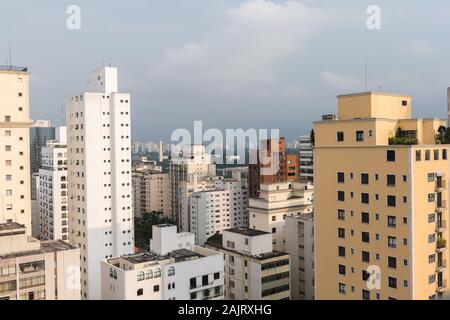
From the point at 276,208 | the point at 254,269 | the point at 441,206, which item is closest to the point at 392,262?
the point at 441,206

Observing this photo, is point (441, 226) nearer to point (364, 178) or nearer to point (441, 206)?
point (441, 206)

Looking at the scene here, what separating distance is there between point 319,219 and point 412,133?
3.66 meters

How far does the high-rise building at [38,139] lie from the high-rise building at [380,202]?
45.4 m

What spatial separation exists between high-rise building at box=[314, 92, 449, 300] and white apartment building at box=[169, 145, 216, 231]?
34.3 m

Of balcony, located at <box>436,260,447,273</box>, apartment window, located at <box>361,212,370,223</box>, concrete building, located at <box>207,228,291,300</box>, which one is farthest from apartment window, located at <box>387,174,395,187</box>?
concrete building, located at <box>207,228,291,300</box>

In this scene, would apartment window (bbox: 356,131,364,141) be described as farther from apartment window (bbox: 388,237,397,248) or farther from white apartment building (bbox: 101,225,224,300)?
white apartment building (bbox: 101,225,224,300)

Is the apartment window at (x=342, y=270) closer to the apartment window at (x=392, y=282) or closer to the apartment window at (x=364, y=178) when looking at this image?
the apartment window at (x=392, y=282)

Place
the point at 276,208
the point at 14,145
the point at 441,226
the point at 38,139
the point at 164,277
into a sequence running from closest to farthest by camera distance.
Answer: the point at 441,226 < the point at 164,277 < the point at 14,145 < the point at 276,208 < the point at 38,139

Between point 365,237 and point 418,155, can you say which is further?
point 365,237

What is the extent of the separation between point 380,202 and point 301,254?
11.1 meters

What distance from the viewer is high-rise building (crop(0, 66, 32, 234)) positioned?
17.2 m

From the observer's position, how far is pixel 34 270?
11.4 meters

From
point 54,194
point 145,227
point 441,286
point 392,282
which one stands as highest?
point 54,194
